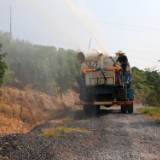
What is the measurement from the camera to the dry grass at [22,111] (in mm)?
→ 10875

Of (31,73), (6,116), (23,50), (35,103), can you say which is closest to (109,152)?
(6,116)

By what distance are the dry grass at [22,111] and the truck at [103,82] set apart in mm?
2441

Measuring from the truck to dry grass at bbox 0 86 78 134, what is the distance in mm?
2441

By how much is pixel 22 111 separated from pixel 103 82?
5339mm

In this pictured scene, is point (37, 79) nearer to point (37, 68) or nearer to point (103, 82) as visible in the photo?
point (37, 68)

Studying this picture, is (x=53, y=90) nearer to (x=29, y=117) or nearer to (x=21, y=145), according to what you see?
(x=29, y=117)

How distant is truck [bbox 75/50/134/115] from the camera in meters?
11.1

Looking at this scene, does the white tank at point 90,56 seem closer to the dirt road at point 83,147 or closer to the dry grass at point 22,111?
the dry grass at point 22,111

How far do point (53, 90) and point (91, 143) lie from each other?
51.0ft

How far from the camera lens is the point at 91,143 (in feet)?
19.0

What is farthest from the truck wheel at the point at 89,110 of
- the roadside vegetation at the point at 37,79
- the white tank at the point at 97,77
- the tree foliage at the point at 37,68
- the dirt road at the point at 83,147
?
the tree foliage at the point at 37,68

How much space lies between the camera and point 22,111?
13117 millimetres

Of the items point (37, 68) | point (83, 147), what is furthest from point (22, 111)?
point (83, 147)

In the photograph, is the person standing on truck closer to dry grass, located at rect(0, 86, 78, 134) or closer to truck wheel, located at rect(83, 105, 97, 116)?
truck wheel, located at rect(83, 105, 97, 116)
